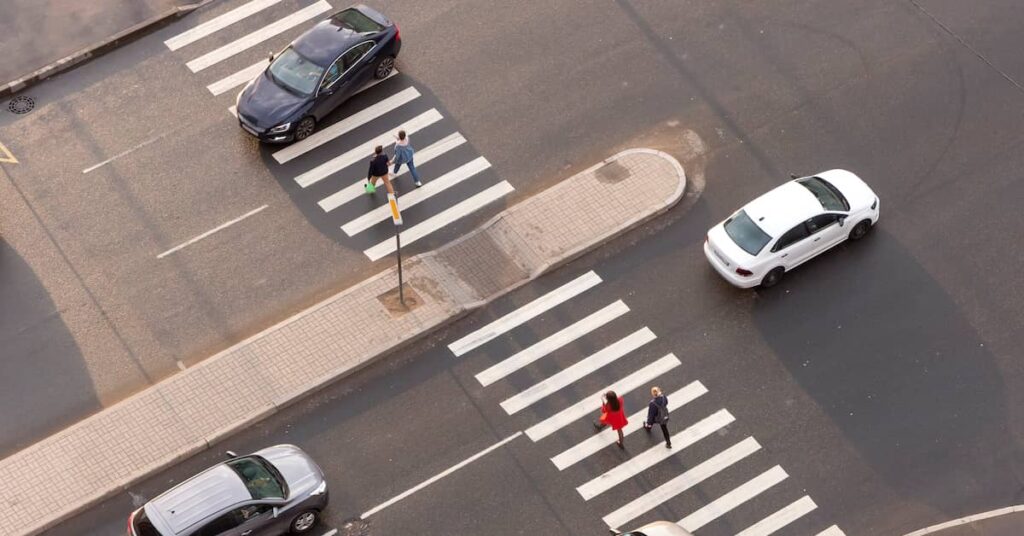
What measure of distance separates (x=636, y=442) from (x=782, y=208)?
598 centimetres

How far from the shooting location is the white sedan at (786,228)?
29062 mm

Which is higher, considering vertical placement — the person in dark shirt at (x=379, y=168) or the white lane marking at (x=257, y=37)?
the white lane marking at (x=257, y=37)

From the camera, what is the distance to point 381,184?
31.3m

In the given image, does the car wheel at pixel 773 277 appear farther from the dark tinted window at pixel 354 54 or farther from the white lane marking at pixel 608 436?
the dark tinted window at pixel 354 54

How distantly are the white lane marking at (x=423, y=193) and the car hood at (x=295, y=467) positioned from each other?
19.8 feet

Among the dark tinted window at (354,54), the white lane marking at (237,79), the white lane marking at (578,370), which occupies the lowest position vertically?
the white lane marking at (578,370)

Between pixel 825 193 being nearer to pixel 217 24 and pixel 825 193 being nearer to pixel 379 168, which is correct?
pixel 379 168

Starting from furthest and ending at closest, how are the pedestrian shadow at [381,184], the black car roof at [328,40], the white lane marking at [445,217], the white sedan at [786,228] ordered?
the black car roof at [328,40]
the pedestrian shadow at [381,184]
the white lane marking at [445,217]
the white sedan at [786,228]

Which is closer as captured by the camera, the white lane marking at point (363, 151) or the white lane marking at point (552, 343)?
the white lane marking at point (552, 343)

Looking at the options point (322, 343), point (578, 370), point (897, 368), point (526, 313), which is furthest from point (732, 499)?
point (322, 343)

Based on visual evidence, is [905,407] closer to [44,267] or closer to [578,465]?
[578,465]

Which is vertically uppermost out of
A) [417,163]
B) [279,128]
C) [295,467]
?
[279,128]

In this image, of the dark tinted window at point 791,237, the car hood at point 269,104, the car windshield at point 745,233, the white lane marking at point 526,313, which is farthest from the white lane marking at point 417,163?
the dark tinted window at point 791,237

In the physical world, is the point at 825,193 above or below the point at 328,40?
below
